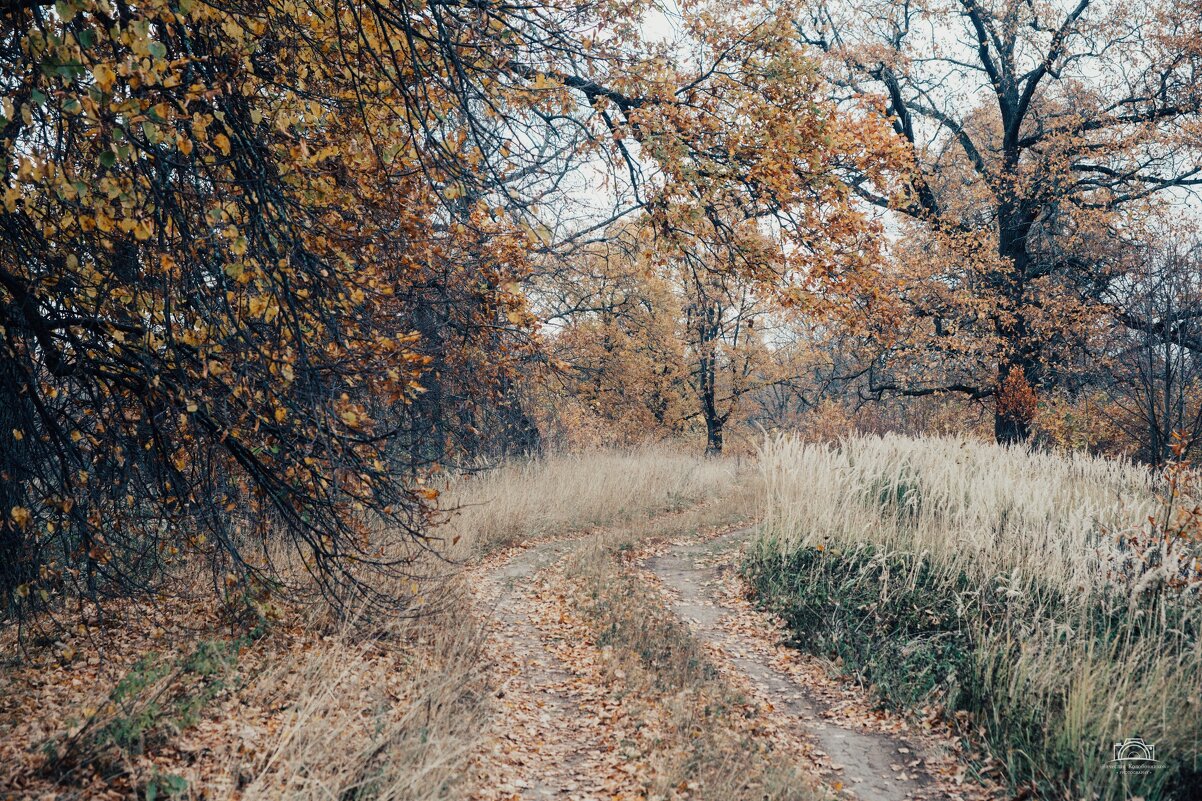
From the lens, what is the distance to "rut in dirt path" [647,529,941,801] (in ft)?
15.1

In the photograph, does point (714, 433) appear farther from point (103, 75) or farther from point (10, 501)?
point (103, 75)

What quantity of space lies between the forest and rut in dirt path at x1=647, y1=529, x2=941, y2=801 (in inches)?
1.6

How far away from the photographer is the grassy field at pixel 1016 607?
4469 mm

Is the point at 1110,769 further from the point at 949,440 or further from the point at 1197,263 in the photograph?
the point at 1197,263

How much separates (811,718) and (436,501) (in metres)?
3.28

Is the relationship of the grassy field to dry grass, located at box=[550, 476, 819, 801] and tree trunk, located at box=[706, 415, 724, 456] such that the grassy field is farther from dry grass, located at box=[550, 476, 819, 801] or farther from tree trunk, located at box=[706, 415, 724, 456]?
tree trunk, located at box=[706, 415, 724, 456]

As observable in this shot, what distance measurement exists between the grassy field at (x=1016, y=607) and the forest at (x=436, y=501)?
38 mm

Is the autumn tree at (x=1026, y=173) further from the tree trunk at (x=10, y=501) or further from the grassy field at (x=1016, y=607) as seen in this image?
the tree trunk at (x=10, y=501)

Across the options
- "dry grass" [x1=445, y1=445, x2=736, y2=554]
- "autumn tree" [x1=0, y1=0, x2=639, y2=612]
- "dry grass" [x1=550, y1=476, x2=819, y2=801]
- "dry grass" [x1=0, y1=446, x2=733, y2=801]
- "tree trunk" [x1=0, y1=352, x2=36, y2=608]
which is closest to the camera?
"autumn tree" [x1=0, y1=0, x2=639, y2=612]

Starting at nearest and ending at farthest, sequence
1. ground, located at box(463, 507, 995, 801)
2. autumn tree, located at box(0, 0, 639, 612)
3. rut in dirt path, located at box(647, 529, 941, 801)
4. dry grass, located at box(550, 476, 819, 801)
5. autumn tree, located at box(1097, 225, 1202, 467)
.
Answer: autumn tree, located at box(0, 0, 639, 612), dry grass, located at box(550, 476, 819, 801), ground, located at box(463, 507, 995, 801), rut in dirt path, located at box(647, 529, 941, 801), autumn tree, located at box(1097, 225, 1202, 467)

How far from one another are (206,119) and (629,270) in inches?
660

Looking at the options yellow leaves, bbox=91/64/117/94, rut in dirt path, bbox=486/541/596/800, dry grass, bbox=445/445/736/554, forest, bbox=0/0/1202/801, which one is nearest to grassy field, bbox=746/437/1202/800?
forest, bbox=0/0/1202/801

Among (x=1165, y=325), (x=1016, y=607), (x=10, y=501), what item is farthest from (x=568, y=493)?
(x=1165, y=325)

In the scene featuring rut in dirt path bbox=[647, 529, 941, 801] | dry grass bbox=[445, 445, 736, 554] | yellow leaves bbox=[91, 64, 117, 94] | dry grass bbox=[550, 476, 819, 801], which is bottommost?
rut in dirt path bbox=[647, 529, 941, 801]
